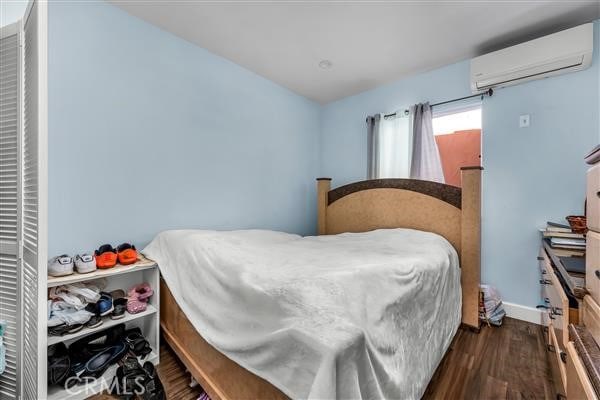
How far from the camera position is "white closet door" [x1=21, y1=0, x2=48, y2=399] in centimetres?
100

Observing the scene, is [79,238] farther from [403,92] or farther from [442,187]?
[403,92]

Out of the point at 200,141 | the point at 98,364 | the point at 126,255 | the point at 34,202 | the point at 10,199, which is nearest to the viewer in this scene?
the point at 34,202

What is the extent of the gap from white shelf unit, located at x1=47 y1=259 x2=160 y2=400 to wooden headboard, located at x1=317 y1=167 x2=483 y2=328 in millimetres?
1814

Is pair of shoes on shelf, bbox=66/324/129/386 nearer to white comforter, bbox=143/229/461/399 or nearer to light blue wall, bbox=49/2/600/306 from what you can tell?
white comforter, bbox=143/229/461/399

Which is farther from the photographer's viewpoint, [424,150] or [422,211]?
[424,150]

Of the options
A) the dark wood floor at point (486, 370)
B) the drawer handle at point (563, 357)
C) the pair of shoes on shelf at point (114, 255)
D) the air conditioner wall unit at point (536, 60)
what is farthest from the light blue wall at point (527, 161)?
the pair of shoes on shelf at point (114, 255)

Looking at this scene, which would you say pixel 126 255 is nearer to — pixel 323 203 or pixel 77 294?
pixel 77 294

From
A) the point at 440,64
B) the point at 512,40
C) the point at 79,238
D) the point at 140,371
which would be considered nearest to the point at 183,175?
the point at 79,238

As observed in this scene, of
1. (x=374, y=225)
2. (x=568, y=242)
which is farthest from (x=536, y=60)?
(x=374, y=225)

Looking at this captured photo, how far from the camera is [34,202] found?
104cm

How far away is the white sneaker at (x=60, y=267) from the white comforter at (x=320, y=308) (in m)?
0.43

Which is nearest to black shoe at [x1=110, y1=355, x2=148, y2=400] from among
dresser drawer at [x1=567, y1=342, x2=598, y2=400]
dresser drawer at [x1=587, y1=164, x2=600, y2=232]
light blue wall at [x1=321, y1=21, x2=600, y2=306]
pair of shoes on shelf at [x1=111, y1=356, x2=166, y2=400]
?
pair of shoes on shelf at [x1=111, y1=356, x2=166, y2=400]

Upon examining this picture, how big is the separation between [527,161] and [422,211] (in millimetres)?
928

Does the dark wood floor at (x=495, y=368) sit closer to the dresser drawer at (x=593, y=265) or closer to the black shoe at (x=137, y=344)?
the dresser drawer at (x=593, y=265)
